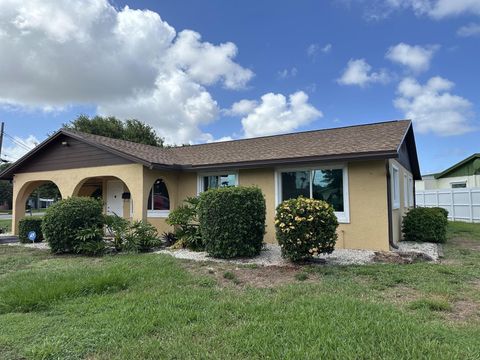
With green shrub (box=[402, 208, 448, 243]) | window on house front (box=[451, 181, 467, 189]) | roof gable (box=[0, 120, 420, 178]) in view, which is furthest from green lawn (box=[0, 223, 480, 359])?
window on house front (box=[451, 181, 467, 189])

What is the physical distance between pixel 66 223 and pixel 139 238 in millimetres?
2075

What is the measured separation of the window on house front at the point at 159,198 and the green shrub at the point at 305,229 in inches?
275

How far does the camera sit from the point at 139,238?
32.4 ft

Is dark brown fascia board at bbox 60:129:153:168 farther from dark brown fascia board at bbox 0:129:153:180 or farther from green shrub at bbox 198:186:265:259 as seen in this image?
green shrub at bbox 198:186:265:259

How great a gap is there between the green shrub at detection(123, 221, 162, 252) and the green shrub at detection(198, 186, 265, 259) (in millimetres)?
2374

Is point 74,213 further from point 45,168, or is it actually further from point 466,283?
point 466,283

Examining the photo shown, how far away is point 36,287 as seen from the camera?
5.65m

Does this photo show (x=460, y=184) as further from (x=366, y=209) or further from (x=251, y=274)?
(x=251, y=274)

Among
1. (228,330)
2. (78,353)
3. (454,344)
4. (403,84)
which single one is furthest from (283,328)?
(403,84)

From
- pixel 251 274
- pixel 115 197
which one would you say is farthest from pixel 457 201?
pixel 115 197

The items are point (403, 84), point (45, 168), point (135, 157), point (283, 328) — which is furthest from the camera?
point (403, 84)

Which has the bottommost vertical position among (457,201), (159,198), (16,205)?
(457,201)

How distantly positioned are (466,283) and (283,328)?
404 cm

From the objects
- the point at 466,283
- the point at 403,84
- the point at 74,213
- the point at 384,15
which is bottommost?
the point at 466,283
